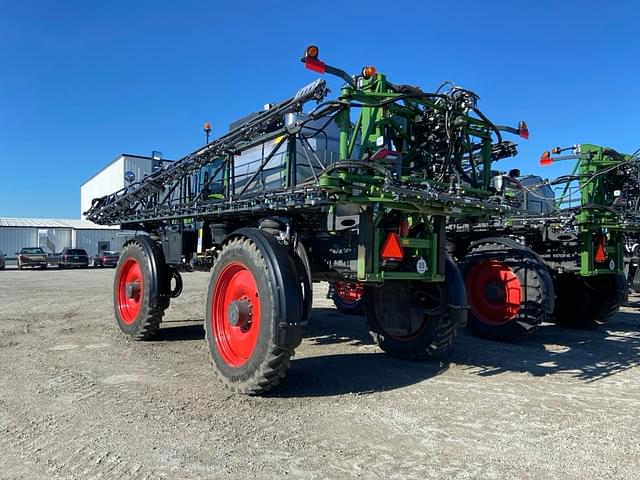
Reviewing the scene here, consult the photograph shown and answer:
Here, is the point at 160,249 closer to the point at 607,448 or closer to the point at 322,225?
the point at 322,225

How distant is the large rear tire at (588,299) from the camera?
9000 millimetres

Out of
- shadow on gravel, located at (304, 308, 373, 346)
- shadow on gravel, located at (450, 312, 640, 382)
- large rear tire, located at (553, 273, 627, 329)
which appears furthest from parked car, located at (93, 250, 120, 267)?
shadow on gravel, located at (450, 312, 640, 382)

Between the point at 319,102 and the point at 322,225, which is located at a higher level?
the point at 319,102

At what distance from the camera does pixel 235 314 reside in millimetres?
5066

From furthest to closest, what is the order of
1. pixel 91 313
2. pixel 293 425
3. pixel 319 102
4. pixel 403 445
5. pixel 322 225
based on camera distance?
pixel 91 313
pixel 322 225
pixel 319 102
pixel 293 425
pixel 403 445

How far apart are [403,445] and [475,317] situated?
4.85m

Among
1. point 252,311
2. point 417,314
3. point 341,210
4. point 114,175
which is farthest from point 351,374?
point 114,175

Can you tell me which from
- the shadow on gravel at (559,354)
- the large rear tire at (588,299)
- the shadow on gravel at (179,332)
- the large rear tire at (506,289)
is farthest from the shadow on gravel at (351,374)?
the large rear tire at (588,299)

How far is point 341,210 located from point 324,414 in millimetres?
1845

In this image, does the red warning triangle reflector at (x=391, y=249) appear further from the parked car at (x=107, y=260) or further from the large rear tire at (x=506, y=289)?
the parked car at (x=107, y=260)

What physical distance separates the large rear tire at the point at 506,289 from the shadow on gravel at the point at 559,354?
259 millimetres

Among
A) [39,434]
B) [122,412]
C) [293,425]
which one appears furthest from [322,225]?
[39,434]

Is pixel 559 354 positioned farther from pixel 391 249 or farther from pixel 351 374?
pixel 391 249

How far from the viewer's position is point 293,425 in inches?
160
